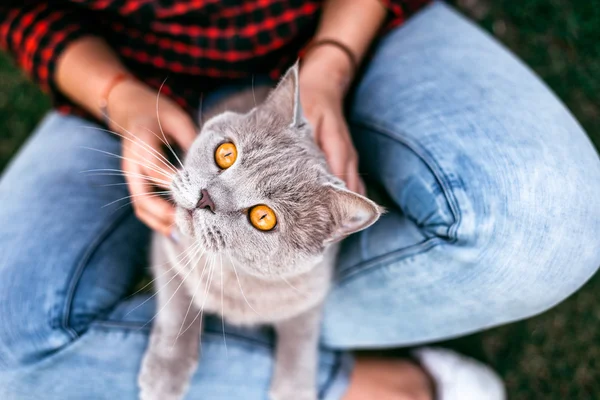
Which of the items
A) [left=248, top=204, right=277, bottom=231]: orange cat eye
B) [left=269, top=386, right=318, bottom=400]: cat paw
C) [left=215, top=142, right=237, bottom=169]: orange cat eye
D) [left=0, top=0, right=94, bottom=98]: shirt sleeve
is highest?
[left=0, top=0, right=94, bottom=98]: shirt sleeve

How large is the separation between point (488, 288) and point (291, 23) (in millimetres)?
786

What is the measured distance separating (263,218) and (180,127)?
0.32 metres

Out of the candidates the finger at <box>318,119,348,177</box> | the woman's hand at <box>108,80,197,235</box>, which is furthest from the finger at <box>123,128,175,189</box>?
the finger at <box>318,119,348,177</box>

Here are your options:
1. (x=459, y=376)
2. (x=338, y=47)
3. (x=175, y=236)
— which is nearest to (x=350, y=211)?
(x=175, y=236)

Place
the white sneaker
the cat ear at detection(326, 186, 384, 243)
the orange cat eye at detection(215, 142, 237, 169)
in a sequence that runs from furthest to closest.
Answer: the white sneaker < the orange cat eye at detection(215, 142, 237, 169) < the cat ear at detection(326, 186, 384, 243)

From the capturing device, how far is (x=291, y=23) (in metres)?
1.12

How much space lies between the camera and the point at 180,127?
97 cm

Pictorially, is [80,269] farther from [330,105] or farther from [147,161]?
[330,105]

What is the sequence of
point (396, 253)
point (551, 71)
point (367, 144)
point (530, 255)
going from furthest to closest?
point (551, 71)
point (367, 144)
point (396, 253)
point (530, 255)

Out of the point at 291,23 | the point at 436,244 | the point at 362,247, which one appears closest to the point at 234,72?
the point at 291,23

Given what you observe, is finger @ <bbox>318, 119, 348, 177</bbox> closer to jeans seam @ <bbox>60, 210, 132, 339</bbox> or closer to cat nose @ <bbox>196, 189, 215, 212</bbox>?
cat nose @ <bbox>196, 189, 215, 212</bbox>

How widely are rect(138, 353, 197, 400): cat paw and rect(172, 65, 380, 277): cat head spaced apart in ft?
1.11

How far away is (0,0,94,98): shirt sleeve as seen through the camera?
109 cm

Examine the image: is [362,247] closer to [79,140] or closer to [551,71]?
[79,140]
